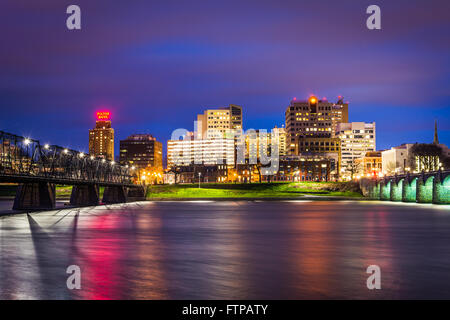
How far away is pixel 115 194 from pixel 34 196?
191 feet

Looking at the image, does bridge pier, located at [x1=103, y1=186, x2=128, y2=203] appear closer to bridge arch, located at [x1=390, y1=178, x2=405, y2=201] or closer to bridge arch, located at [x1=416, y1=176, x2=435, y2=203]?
bridge arch, located at [x1=416, y1=176, x2=435, y2=203]

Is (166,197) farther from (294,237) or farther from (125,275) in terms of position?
(125,275)

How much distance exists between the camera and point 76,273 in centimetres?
2102

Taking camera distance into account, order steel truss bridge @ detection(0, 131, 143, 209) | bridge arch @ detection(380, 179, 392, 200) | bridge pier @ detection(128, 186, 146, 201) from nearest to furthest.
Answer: steel truss bridge @ detection(0, 131, 143, 209), bridge arch @ detection(380, 179, 392, 200), bridge pier @ detection(128, 186, 146, 201)

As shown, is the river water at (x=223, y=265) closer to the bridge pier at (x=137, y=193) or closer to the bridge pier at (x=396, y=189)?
the bridge pier at (x=396, y=189)

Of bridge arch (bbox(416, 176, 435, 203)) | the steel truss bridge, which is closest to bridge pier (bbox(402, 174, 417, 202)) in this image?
bridge arch (bbox(416, 176, 435, 203))

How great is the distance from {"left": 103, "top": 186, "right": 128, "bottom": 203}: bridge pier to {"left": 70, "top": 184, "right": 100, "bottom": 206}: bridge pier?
21337 millimetres

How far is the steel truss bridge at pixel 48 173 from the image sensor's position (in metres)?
82.1

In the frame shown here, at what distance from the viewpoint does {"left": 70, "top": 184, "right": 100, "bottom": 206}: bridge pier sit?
4375 inches

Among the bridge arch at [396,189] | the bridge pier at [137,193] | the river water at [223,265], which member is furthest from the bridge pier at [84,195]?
the bridge arch at [396,189]

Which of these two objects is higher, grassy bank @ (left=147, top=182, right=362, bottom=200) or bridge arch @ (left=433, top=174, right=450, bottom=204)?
bridge arch @ (left=433, top=174, right=450, bottom=204)

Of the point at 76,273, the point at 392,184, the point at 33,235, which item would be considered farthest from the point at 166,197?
the point at 76,273

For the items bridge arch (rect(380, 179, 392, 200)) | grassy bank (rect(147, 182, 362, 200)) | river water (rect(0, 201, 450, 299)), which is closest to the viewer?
river water (rect(0, 201, 450, 299))
